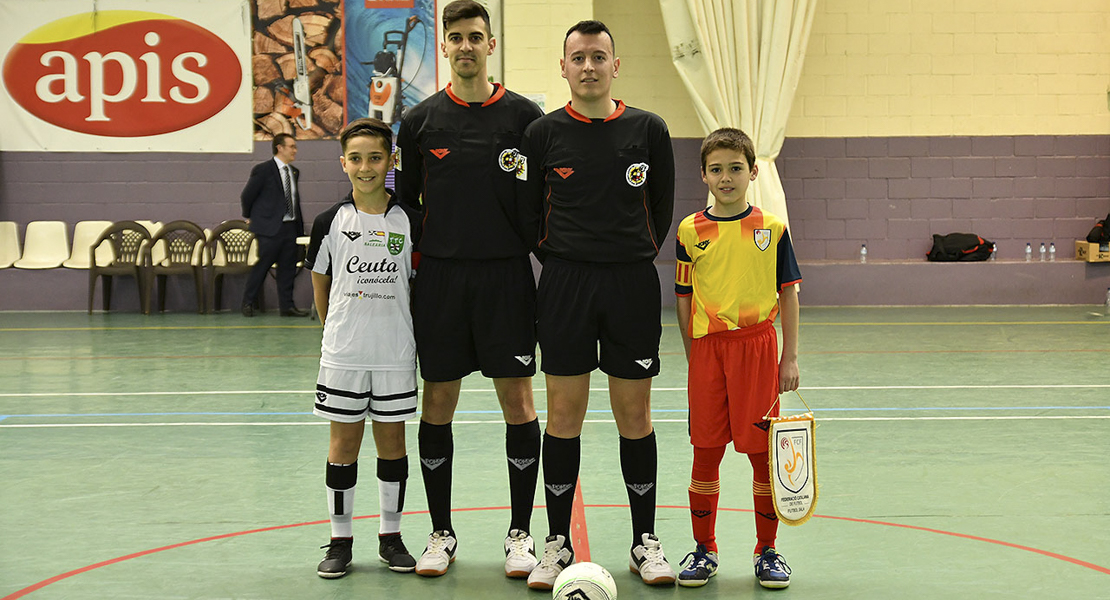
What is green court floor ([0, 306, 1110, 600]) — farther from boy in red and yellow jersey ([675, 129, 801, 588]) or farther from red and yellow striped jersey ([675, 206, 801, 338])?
red and yellow striped jersey ([675, 206, 801, 338])

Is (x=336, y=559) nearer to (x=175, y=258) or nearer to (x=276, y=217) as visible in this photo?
(x=276, y=217)

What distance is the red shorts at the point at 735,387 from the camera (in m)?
3.88

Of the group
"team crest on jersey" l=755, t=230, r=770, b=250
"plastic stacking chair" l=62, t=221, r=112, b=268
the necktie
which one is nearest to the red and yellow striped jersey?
"team crest on jersey" l=755, t=230, r=770, b=250

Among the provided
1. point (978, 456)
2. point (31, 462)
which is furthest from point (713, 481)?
point (31, 462)

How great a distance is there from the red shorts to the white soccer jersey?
1.10m

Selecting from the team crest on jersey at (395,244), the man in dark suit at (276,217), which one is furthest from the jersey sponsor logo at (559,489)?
the man in dark suit at (276,217)

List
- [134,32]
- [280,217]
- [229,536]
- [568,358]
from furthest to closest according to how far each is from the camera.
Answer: [134,32], [280,217], [229,536], [568,358]

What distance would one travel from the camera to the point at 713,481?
3951 mm

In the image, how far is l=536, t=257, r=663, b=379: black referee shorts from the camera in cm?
384

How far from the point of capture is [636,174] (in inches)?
151

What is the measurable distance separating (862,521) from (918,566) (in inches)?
22.9

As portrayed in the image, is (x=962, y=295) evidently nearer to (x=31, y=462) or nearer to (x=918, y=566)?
(x=918, y=566)

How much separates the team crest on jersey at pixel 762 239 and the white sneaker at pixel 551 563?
4.27 ft

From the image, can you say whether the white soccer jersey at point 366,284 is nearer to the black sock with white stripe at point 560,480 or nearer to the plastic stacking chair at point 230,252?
the black sock with white stripe at point 560,480
